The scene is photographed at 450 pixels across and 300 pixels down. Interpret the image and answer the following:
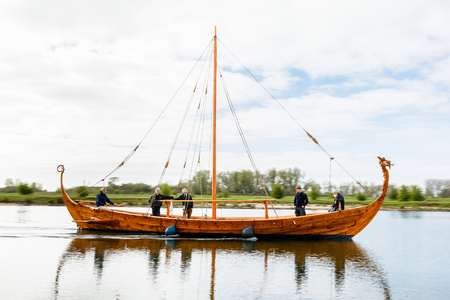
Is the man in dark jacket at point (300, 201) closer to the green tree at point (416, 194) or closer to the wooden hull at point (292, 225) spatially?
the wooden hull at point (292, 225)

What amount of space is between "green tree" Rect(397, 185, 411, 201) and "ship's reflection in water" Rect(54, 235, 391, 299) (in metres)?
54.0

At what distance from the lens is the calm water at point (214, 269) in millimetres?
8672

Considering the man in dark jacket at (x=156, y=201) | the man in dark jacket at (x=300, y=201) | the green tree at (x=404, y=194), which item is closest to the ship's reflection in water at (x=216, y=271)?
the man in dark jacket at (x=300, y=201)

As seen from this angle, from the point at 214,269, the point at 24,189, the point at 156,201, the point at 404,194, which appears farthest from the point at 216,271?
the point at 24,189

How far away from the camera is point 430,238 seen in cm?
2047

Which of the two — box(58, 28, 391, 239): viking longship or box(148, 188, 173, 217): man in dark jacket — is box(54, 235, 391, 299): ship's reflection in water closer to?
box(58, 28, 391, 239): viking longship

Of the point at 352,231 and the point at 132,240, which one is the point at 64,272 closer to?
the point at 132,240

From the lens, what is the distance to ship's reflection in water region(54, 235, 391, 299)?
28.3ft

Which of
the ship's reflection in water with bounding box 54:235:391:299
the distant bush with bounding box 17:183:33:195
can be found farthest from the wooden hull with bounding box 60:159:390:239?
the distant bush with bounding box 17:183:33:195

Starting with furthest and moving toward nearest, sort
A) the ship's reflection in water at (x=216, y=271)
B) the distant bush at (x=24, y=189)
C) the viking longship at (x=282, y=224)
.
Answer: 1. the distant bush at (x=24, y=189)
2. the viking longship at (x=282, y=224)
3. the ship's reflection in water at (x=216, y=271)

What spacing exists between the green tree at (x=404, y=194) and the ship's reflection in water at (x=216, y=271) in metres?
54.0

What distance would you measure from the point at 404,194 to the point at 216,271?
61895 mm

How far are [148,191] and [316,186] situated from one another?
36.9 metres

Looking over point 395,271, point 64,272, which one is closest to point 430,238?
point 395,271
